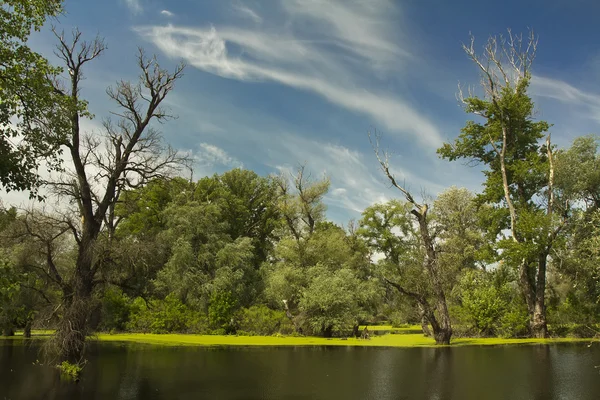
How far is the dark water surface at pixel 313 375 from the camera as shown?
12.5 meters

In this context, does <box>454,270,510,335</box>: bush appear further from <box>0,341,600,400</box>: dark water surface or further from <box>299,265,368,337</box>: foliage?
<box>0,341,600,400</box>: dark water surface

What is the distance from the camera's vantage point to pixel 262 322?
35.2 m

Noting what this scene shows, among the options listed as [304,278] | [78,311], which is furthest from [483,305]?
[78,311]

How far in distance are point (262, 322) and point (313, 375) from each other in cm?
2003

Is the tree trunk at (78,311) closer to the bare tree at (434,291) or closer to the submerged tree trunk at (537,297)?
the bare tree at (434,291)

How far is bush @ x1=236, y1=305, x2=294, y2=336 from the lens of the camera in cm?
3524

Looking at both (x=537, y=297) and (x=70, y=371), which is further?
(x=537, y=297)

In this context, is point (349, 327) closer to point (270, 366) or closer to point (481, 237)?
point (270, 366)

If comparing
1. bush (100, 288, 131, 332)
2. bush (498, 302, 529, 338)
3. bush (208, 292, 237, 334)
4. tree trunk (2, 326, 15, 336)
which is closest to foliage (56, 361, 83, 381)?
tree trunk (2, 326, 15, 336)

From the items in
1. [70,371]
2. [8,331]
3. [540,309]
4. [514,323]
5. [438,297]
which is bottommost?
[8,331]

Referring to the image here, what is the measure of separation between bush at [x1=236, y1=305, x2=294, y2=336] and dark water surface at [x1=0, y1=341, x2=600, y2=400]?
11.5m

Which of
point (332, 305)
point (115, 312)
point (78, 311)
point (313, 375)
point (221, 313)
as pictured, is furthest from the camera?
point (115, 312)

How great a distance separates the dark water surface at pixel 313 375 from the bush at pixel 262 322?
1145 cm

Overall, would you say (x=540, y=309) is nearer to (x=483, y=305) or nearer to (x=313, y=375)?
(x=483, y=305)
